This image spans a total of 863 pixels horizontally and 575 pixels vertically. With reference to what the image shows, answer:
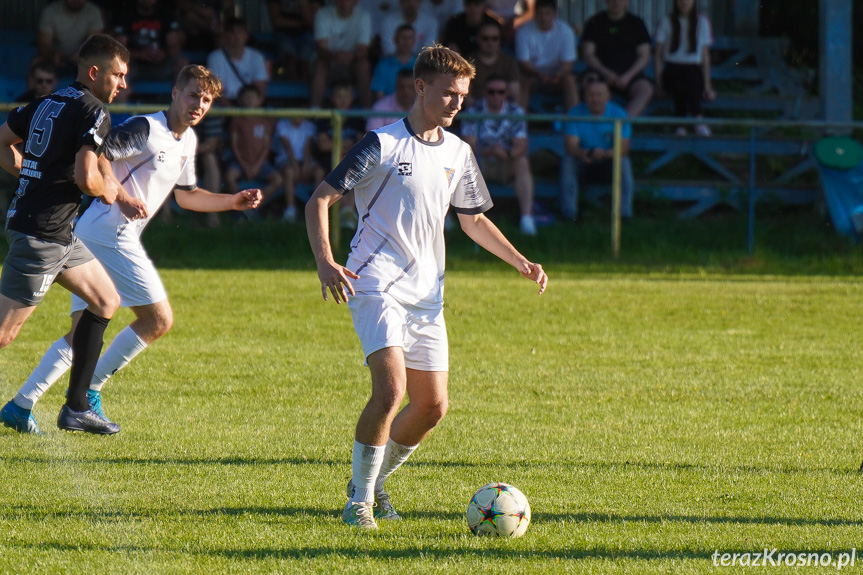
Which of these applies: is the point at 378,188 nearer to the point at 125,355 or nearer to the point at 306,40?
the point at 125,355

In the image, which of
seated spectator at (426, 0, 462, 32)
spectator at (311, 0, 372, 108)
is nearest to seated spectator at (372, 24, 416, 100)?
spectator at (311, 0, 372, 108)

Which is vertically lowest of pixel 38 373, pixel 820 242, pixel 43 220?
pixel 820 242

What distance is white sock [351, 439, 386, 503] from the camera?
4.98m

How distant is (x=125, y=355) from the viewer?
6.94 meters

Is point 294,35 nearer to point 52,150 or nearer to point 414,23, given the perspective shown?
point 414,23

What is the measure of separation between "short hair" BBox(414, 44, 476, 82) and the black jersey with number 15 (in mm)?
1899

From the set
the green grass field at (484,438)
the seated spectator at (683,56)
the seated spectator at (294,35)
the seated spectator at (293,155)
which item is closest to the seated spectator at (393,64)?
the seated spectator at (294,35)

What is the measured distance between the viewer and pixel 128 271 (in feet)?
22.3

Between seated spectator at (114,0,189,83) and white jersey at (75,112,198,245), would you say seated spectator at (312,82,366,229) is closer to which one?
seated spectator at (114,0,189,83)

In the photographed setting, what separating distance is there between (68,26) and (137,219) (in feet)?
35.9

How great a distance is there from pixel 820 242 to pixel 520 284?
15.2 feet

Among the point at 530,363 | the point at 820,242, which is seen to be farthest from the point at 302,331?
the point at 820,242

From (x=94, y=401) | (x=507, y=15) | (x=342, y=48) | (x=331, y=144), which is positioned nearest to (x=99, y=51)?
(x=94, y=401)

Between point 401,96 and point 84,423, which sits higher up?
point 401,96
